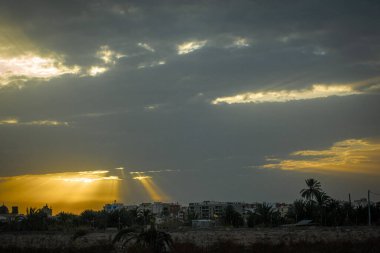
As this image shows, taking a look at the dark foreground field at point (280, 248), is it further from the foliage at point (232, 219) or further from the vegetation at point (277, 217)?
the foliage at point (232, 219)

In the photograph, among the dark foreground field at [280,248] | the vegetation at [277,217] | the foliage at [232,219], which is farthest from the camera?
the foliage at [232,219]

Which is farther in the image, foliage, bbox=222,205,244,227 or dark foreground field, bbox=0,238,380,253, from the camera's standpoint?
foliage, bbox=222,205,244,227

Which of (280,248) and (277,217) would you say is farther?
(277,217)

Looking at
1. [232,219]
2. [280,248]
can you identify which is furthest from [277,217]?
[280,248]

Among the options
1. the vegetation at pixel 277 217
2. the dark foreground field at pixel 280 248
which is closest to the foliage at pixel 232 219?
the vegetation at pixel 277 217

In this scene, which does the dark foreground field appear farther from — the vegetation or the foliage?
the foliage

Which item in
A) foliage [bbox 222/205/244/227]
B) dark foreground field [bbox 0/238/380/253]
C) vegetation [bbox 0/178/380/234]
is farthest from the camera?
foliage [bbox 222/205/244/227]

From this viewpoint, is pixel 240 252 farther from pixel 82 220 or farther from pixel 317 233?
pixel 82 220

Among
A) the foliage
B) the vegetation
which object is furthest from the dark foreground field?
the foliage

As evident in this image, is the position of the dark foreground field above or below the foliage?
above

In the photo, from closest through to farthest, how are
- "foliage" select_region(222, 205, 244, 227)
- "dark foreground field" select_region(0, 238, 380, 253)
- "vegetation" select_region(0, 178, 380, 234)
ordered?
"dark foreground field" select_region(0, 238, 380, 253)
"vegetation" select_region(0, 178, 380, 234)
"foliage" select_region(222, 205, 244, 227)

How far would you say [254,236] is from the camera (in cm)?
4353

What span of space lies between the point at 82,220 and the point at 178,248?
230 ft

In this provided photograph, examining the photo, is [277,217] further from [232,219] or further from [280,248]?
[280,248]
